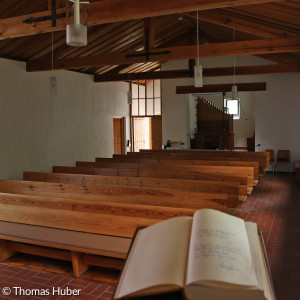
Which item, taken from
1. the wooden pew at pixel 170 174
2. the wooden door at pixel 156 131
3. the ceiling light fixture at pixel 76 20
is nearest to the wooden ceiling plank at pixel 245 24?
the wooden pew at pixel 170 174

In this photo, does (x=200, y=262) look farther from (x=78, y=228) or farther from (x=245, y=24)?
(x=245, y=24)

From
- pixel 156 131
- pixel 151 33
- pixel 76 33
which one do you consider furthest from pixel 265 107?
pixel 76 33

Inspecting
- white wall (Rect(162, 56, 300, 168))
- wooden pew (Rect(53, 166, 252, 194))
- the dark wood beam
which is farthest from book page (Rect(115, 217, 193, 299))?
white wall (Rect(162, 56, 300, 168))

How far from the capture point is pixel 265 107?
431 inches

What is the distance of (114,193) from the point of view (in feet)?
14.1

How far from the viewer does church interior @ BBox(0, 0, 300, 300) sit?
3.35m

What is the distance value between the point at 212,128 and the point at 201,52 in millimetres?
5525

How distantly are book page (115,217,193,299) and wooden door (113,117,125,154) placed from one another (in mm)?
11473

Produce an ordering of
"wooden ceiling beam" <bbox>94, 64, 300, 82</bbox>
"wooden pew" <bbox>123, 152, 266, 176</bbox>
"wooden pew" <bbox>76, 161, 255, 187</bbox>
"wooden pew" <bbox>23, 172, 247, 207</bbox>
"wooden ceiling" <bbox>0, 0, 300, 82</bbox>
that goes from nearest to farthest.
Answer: "wooden ceiling" <bbox>0, 0, 300, 82</bbox>
"wooden pew" <bbox>23, 172, 247, 207</bbox>
"wooden pew" <bbox>76, 161, 255, 187</bbox>
"wooden pew" <bbox>123, 152, 266, 176</bbox>
"wooden ceiling beam" <bbox>94, 64, 300, 82</bbox>

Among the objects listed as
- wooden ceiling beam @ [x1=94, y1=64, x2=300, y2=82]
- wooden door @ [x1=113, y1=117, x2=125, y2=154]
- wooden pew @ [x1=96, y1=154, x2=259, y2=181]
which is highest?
wooden ceiling beam @ [x1=94, y1=64, x2=300, y2=82]

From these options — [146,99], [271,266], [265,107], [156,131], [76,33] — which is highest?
[146,99]

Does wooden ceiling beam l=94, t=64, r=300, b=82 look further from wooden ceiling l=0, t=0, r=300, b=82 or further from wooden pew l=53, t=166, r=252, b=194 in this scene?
wooden pew l=53, t=166, r=252, b=194

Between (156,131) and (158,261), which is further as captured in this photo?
(156,131)

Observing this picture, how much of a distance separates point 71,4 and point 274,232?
3.88m
